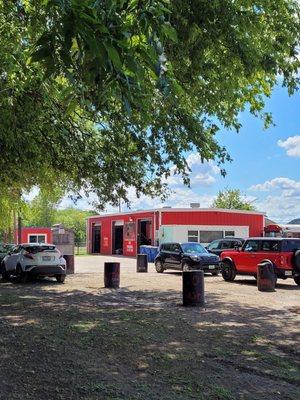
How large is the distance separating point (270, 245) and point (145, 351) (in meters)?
12.5

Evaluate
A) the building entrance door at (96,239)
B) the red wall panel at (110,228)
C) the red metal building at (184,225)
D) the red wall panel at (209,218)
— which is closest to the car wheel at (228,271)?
the red metal building at (184,225)

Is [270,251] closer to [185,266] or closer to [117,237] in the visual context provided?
[185,266]

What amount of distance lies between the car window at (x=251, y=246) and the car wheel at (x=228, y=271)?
1060 mm

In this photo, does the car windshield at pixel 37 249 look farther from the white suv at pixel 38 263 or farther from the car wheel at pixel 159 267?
the car wheel at pixel 159 267

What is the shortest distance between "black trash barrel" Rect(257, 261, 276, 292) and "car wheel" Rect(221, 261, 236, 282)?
392 cm

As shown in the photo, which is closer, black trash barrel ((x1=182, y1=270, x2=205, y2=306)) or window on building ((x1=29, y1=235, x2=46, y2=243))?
black trash barrel ((x1=182, y1=270, x2=205, y2=306))

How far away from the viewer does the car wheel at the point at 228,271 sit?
21188 millimetres

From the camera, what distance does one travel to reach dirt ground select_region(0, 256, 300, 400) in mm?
5910

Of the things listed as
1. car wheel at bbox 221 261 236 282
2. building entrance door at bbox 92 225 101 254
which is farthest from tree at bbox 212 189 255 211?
car wheel at bbox 221 261 236 282

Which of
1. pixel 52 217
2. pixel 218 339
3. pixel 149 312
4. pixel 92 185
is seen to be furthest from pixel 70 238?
pixel 52 217

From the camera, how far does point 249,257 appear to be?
20.3m

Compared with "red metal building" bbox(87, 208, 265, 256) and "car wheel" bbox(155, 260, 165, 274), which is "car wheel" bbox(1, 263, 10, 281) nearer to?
"car wheel" bbox(155, 260, 165, 274)

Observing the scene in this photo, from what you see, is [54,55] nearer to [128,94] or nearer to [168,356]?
[128,94]

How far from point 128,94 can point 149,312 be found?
28.0 ft
